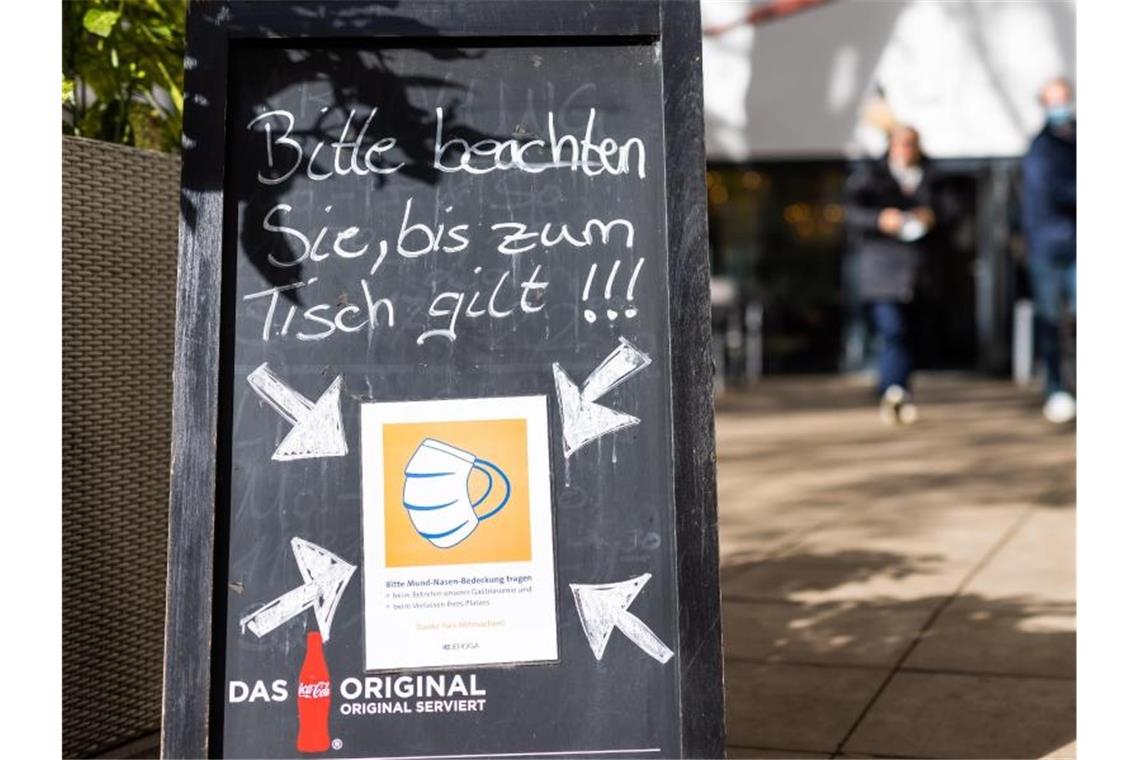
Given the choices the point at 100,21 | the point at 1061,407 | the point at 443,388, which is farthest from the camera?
the point at 1061,407

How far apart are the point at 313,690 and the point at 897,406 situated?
352 inches

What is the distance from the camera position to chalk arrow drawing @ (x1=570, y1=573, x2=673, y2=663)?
3.23 meters

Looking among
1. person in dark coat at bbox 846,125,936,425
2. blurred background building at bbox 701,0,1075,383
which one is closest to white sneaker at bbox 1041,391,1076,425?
person in dark coat at bbox 846,125,936,425

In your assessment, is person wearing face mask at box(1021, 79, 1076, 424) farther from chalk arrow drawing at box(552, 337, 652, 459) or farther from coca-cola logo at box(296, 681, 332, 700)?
coca-cola logo at box(296, 681, 332, 700)

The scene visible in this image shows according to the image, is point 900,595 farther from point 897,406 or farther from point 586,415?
point 897,406

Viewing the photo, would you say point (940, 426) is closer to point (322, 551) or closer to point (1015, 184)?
point (1015, 184)

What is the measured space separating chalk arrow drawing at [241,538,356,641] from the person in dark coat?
827cm

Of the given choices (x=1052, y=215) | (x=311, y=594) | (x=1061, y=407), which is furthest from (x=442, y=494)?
(x=1061, y=407)

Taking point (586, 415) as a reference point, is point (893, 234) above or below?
above

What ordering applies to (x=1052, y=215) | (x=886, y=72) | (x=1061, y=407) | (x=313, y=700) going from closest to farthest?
(x=313, y=700) < (x=1052, y=215) < (x=1061, y=407) < (x=886, y=72)

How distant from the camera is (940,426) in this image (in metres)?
11.7

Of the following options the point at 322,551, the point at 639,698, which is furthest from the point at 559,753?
the point at 322,551

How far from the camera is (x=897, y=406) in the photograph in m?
11.7

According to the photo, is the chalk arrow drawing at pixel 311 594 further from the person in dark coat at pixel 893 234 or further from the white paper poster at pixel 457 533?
the person in dark coat at pixel 893 234
